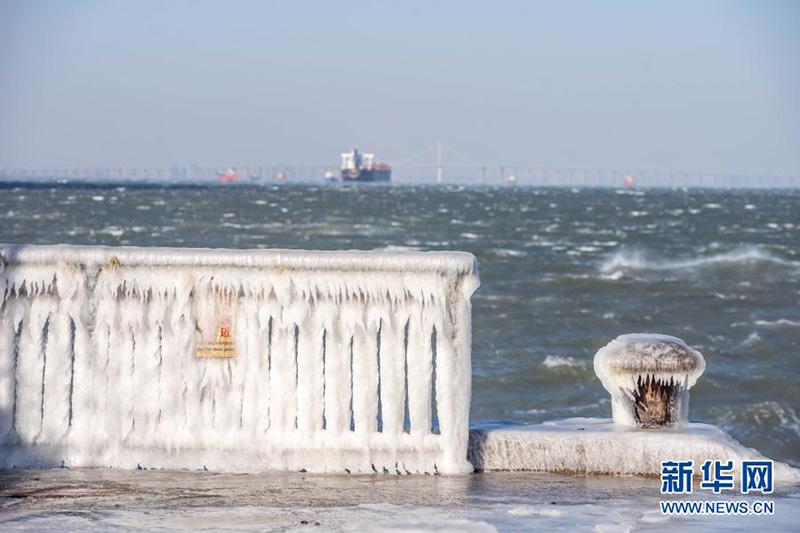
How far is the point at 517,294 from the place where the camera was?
2930 cm

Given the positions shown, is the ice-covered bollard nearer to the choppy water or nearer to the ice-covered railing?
the ice-covered railing

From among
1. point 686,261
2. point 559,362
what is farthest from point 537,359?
point 686,261

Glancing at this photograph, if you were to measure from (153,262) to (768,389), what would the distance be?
13128 mm

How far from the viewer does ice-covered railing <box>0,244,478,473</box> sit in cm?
629

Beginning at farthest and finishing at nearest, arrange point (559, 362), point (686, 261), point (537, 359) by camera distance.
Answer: point (686, 261), point (537, 359), point (559, 362)

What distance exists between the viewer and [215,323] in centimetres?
634

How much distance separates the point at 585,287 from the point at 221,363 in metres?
25.5

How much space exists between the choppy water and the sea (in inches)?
2.5

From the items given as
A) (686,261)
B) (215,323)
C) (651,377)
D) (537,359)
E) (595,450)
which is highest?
(215,323)

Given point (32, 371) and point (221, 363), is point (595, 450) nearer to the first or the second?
point (221, 363)

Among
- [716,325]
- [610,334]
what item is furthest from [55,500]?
[716,325]

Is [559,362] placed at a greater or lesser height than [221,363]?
lesser

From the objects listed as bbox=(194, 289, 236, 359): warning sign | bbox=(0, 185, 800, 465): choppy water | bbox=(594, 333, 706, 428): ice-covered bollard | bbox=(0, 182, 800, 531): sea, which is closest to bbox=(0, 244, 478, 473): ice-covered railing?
bbox=(194, 289, 236, 359): warning sign

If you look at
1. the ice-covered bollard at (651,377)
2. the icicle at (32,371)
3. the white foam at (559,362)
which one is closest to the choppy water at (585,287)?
the white foam at (559,362)
